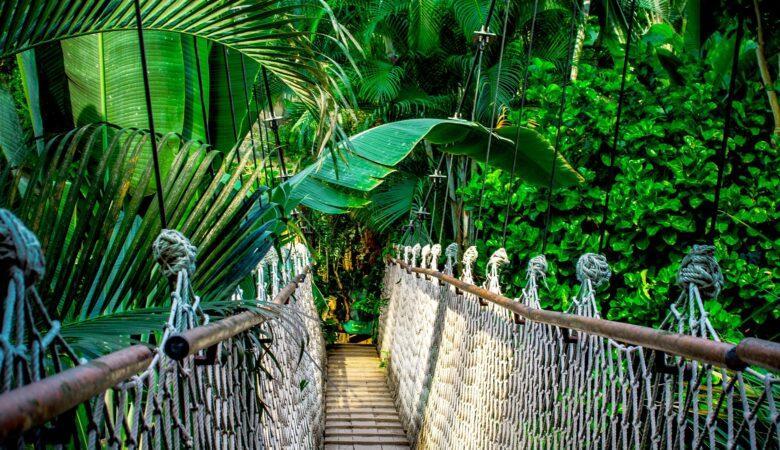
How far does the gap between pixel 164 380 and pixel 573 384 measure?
1203 mm

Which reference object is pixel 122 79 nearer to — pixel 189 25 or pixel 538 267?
pixel 189 25

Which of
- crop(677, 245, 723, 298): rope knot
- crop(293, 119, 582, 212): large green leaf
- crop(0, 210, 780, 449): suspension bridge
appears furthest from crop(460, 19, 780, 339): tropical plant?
crop(677, 245, 723, 298): rope knot

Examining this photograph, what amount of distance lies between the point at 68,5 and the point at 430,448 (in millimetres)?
3065

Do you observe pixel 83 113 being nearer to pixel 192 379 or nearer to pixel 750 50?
pixel 192 379

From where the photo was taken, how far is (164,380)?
1.12 m

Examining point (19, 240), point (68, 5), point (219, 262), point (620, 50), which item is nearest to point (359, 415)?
point (620, 50)

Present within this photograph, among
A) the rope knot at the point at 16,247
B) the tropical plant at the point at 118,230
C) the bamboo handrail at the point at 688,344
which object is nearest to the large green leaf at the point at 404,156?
the tropical plant at the point at 118,230

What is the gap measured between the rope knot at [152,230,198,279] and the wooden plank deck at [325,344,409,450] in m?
3.93

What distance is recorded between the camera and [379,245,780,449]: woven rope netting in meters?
1.35

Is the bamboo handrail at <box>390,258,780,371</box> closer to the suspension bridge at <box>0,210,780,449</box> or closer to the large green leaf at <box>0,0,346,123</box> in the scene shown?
the suspension bridge at <box>0,210,780,449</box>

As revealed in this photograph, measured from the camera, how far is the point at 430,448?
13.6ft

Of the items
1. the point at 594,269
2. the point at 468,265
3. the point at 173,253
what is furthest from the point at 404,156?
the point at 173,253

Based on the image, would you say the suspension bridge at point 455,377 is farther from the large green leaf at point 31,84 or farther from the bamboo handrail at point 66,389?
the large green leaf at point 31,84

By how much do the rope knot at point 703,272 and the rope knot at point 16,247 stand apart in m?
1.15
